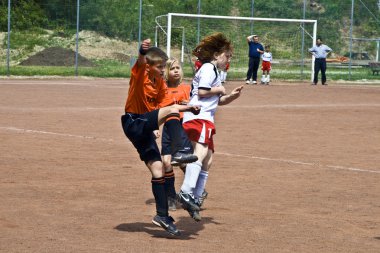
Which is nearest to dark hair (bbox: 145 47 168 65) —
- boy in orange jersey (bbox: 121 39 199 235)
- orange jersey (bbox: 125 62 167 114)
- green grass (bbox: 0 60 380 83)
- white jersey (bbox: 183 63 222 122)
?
boy in orange jersey (bbox: 121 39 199 235)

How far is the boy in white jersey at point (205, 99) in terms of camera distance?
29.0 ft

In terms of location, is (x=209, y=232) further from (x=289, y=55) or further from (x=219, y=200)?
(x=289, y=55)

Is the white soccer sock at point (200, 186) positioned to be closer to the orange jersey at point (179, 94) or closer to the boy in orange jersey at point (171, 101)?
the boy in orange jersey at point (171, 101)

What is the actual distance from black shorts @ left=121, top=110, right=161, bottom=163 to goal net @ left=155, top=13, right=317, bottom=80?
1245 inches

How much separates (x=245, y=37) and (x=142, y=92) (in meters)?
35.2

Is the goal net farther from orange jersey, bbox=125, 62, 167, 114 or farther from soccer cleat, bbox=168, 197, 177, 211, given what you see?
orange jersey, bbox=125, 62, 167, 114

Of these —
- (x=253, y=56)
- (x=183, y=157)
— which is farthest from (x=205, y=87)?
(x=253, y=56)

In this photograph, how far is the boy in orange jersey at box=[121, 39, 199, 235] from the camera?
7.95 metres

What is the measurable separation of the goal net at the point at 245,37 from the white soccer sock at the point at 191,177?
31.0 metres

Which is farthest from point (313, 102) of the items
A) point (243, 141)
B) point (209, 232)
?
point (209, 232)

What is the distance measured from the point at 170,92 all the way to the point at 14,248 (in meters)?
3.37

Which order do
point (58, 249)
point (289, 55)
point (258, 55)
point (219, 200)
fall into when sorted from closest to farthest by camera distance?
point (58, 249)
point (219, 200)
point (258, 55)
point (289, 55)

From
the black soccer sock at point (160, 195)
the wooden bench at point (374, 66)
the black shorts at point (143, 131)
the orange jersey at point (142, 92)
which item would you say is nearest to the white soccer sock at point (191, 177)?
the black soccer sock at point (160, 195)

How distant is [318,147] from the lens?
Result: 50.3ft
